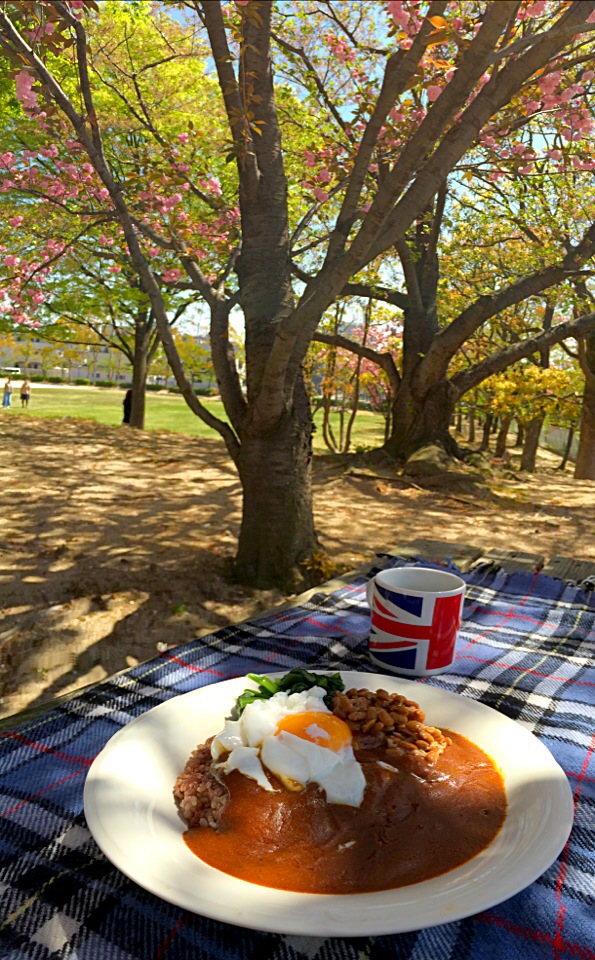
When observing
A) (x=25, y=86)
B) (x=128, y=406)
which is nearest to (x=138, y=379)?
(x=128, y=406)

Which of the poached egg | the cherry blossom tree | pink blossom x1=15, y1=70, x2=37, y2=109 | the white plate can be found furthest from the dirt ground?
pink blossom x1=15, y1=70, x2=37, y2=109

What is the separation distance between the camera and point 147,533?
20.2 feet

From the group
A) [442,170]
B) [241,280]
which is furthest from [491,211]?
[442,170]

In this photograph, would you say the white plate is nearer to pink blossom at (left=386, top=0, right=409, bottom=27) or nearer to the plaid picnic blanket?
the plaid picnic blanket

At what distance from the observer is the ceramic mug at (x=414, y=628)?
1560mm

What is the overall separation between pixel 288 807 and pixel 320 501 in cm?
737

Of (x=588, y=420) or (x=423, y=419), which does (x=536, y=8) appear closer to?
(x=423, y=419)

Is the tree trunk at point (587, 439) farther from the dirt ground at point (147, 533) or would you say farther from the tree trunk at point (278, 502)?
the tree trunk at point (278, 502)

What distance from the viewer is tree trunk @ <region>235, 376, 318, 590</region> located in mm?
4441

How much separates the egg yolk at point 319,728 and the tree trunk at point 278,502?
3418mm

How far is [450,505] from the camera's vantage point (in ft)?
27.9

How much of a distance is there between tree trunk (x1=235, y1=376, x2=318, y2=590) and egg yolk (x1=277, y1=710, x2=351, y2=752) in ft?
11.2

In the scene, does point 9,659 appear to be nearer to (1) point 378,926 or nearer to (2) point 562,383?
(1) point 378,926

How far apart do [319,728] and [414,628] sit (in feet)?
2.03
